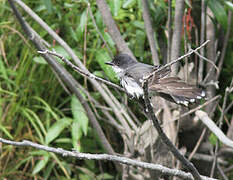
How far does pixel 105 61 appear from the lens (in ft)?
9.20

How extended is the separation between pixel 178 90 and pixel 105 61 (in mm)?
1070

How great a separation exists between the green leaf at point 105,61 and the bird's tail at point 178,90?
739mm

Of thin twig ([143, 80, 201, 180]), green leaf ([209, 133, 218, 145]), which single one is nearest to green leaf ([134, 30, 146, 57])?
green leaf ([209, 133, 218, 145])

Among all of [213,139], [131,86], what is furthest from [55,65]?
[213,139]

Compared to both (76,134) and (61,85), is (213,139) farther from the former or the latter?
(61,85)

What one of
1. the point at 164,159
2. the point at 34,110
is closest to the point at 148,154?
the point at 164,159

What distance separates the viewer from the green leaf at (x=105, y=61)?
262 cm

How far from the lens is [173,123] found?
108 inches

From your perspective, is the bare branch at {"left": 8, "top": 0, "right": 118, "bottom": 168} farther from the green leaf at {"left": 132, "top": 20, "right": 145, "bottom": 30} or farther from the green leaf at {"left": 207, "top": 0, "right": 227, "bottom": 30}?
the green leaf at {"left": 207, "top": 0, "right": 227, "bottom": 30}

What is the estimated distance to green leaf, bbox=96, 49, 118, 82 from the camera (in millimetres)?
2623

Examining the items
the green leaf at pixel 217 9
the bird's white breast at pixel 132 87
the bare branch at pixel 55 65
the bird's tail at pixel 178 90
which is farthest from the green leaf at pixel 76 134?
the green leaf at pixel 217 9

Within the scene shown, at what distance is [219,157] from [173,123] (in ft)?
2.22

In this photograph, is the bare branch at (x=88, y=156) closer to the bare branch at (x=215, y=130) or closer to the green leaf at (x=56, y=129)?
the bare branch at (x=215, y=130)

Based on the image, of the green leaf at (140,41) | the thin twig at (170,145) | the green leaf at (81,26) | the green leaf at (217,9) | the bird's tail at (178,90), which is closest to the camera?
the thin twig at (170,145)
